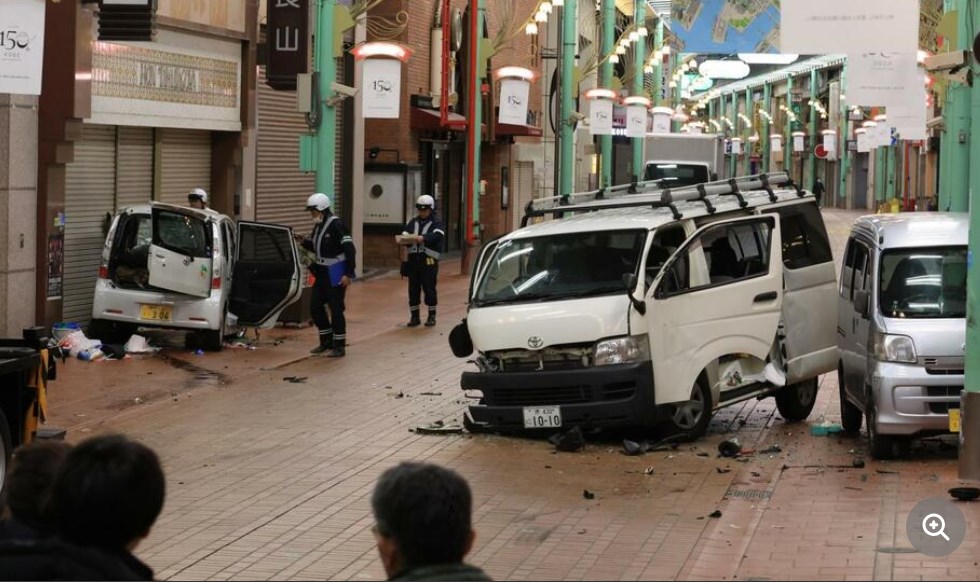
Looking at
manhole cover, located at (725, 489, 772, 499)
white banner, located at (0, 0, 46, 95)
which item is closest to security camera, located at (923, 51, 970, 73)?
manhole cover, located at (725, 489, 772, 499)

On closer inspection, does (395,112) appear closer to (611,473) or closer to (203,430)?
(203,430)

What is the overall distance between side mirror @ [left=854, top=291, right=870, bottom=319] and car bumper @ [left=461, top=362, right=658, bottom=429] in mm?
1770

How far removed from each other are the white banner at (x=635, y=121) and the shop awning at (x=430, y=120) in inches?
505

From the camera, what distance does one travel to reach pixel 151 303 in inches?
775

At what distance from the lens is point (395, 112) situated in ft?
88.5

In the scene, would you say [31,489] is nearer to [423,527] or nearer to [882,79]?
[423,527]

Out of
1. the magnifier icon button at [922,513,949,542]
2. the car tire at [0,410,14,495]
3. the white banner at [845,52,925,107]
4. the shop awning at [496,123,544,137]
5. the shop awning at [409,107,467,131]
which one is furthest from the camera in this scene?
the shop awning at [496,123,544,137]

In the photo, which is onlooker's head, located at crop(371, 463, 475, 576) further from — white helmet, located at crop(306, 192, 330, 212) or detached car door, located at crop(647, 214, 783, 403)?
white helmet, located at crop(306, 192, 330, 212)

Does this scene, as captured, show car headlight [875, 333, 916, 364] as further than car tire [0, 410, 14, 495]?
Yes

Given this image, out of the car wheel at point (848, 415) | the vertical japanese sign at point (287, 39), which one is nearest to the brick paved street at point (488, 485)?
the car wheel at point (848, 415)

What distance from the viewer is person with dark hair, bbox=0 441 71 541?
15.0 feet

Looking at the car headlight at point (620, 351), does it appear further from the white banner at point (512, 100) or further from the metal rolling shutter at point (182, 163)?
the white banner at point (512, 100)

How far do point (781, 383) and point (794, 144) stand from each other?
95.8 meters

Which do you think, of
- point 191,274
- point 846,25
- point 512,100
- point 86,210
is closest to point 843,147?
point 512,100
